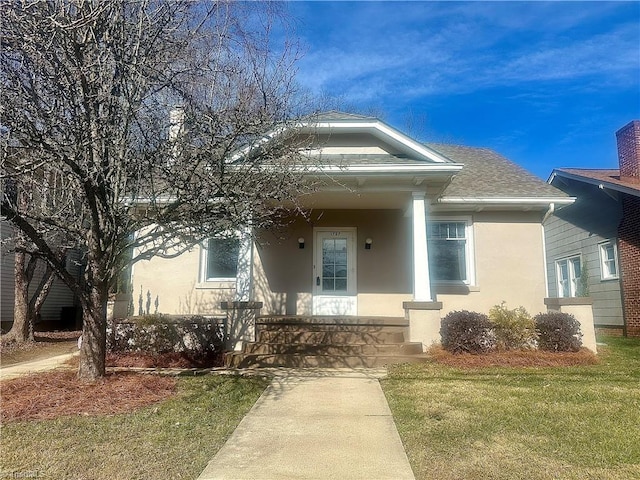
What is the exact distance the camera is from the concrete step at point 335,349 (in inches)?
Result: 316

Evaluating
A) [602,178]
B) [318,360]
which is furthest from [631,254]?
[318,360]

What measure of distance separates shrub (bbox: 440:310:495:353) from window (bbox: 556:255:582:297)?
25.6 feet

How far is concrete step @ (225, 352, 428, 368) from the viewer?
7.73 meters

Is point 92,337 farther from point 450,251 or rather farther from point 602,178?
point 602,178


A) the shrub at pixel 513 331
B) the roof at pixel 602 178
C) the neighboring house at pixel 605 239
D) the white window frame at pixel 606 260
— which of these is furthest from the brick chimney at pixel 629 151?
the shrub at pixel 513 331

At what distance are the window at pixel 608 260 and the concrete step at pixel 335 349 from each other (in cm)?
814

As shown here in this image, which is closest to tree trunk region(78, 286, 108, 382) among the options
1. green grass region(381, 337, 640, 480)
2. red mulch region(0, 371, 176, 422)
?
red mulch region(0, 371, 176, 422)

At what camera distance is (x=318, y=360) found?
7801 mm

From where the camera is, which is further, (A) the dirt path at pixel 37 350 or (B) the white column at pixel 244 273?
(A) the dirt path at pixel 37 350

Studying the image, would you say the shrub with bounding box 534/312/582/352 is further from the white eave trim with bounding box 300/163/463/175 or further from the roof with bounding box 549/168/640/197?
the roof with bounding box 549/168/640/197

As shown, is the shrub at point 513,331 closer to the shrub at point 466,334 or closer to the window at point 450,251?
the shrub at point 466,334

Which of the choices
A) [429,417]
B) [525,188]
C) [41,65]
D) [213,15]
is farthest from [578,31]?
[41,65]

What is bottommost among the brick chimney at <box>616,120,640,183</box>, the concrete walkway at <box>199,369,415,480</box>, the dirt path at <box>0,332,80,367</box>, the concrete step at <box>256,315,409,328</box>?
the concrete walkway at <box>199,369,415,480</box>

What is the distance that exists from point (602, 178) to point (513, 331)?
769 cm
